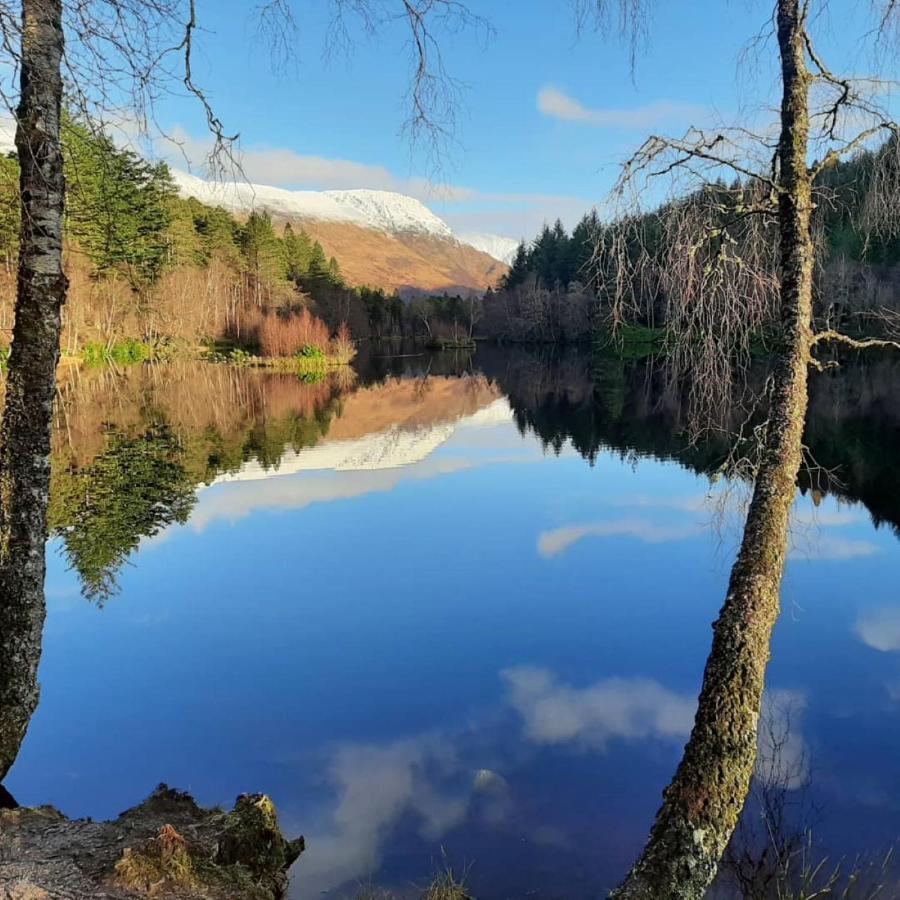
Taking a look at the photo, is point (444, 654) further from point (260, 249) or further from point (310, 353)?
point (260, 249)

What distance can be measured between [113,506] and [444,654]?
9.36 m

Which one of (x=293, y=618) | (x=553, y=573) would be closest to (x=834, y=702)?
(x=553, y=573)

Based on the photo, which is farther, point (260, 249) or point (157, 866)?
point (260, 249)

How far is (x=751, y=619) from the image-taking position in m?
3.70

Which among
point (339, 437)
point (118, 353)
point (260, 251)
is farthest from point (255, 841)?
point (260, 251)

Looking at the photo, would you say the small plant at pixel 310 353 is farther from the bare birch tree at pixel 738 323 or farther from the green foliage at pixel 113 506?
the bare birch tree at pixel 738 323

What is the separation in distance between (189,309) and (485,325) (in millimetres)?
55252

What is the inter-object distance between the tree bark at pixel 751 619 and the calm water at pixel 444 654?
1.65 m

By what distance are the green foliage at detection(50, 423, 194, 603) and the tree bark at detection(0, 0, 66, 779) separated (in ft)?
20.0

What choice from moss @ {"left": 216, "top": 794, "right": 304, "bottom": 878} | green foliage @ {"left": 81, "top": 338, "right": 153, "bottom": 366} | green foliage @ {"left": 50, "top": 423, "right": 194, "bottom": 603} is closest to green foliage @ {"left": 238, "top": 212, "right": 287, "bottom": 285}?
green foliage @ {"left": 81, "top": 338, "right": 153, "bottom": 366}

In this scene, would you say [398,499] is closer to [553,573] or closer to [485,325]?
[553,573]

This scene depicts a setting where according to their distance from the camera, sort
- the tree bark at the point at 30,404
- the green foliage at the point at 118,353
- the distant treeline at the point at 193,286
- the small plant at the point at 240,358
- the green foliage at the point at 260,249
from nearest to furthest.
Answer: the tree bark at the point at 30,404, the distant treeline at the point at 193,286, the green foliage at the point at 118,353, the small plant at the point at 240,358, the green foliage at the point at 260,249

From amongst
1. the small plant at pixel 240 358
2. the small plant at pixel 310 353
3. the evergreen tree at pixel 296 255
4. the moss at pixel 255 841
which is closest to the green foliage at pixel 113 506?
the moss at pixel 255 841

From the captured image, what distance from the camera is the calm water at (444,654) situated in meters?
5.66
